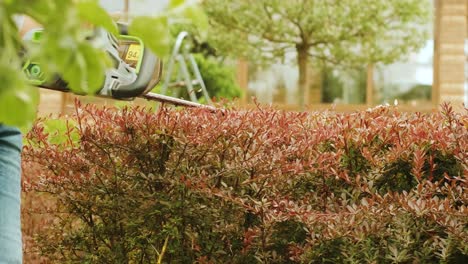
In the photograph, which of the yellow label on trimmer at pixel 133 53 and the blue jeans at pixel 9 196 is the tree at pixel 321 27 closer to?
the yellow label on trimmer at pixel 133 53

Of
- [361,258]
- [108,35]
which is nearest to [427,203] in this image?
[361,258]

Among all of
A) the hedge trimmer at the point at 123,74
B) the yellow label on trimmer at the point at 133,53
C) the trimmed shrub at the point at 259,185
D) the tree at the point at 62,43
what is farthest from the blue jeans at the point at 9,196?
the tree at the point at 62,43

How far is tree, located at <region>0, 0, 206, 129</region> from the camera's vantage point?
2.16ft

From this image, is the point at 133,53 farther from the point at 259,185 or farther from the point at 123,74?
the point at 259,185

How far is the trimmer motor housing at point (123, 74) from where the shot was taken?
2100 millimetres

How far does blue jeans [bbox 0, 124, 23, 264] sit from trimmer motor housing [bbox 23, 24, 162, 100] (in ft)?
0.64

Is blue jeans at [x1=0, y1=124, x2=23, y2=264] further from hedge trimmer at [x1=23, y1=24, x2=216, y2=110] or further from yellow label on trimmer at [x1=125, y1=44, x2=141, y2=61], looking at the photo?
yellow label on trimmer at [x1=125, y1=44, x2=141, y2=61]

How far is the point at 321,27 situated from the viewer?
42.0 ft

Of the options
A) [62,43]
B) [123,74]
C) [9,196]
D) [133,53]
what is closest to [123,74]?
[123,74]

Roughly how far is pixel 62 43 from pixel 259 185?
2213 millimetres

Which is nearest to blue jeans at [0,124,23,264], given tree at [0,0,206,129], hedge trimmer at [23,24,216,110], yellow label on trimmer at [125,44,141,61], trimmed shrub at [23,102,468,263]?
hedge trimmer at [23,24,216,110]

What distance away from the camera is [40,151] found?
319 cm

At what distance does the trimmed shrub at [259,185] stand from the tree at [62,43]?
1.89m

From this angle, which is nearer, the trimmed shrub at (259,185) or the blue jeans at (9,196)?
the blue jeans at (9,196)
